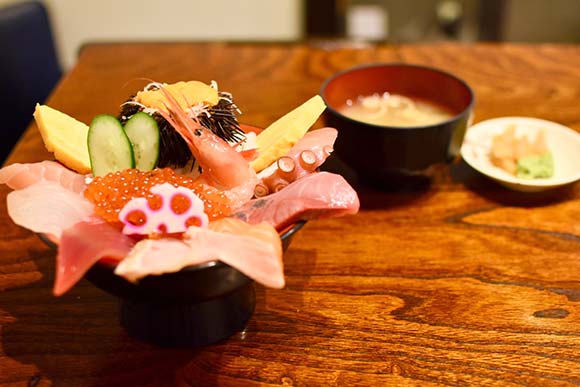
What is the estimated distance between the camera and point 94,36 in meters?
2.68

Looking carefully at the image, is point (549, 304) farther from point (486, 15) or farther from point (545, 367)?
point (486, 15)

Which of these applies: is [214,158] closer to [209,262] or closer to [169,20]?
[209,262]

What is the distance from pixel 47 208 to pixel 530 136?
1025 millimetres

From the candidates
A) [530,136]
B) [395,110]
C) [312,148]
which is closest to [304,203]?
[312,148]

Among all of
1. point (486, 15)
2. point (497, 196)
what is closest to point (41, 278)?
point (497, 196)

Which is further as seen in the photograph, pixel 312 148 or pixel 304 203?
pixel 312 148

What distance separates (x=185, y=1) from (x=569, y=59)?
5.36 feet

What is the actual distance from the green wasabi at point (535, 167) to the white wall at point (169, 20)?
5.82 feet

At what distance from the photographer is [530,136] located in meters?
1.32

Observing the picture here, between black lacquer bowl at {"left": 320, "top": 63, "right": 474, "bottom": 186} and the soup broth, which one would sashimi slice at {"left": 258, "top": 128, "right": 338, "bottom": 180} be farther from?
the soup broth

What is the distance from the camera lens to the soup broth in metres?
1.27

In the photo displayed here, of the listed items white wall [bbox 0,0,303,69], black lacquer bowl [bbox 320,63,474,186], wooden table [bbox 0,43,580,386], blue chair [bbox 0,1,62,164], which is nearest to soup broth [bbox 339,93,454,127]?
black lacquer bowl [bbox 320,63,474,186]

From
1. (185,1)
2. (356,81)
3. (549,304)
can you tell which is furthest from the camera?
(185,1)

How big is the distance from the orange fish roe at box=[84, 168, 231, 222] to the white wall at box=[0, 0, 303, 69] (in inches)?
80.8
